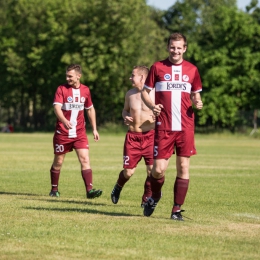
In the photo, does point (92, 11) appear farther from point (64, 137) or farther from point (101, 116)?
point (64, 137)

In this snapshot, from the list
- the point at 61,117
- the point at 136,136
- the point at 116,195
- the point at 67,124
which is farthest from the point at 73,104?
the point at 116,195

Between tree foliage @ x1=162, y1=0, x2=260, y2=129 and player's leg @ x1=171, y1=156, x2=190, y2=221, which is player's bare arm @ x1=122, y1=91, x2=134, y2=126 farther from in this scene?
tree foliage @ x1=162, y1=0, x2=260, y2=129

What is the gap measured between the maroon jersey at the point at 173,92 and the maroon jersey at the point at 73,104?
3856 mm

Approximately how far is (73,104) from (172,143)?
160 inches

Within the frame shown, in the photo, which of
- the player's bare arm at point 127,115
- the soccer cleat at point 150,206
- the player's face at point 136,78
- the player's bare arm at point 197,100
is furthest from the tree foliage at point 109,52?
the player's bare arm at point 197,100

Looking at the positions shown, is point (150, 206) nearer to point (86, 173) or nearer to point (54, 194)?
point (86, 173)

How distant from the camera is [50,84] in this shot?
3039 inches

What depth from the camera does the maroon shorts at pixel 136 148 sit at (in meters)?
12.5

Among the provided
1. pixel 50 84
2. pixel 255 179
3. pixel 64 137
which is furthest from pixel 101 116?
pixel 64 137

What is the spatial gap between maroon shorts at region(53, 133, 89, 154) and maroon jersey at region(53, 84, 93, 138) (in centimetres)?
6

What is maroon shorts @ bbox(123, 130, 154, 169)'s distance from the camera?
12.5 m

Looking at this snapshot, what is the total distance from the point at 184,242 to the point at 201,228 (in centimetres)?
110

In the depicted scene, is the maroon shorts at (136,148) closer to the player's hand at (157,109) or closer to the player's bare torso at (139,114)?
the player's bare torso at (139,114)

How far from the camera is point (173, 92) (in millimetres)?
9922
